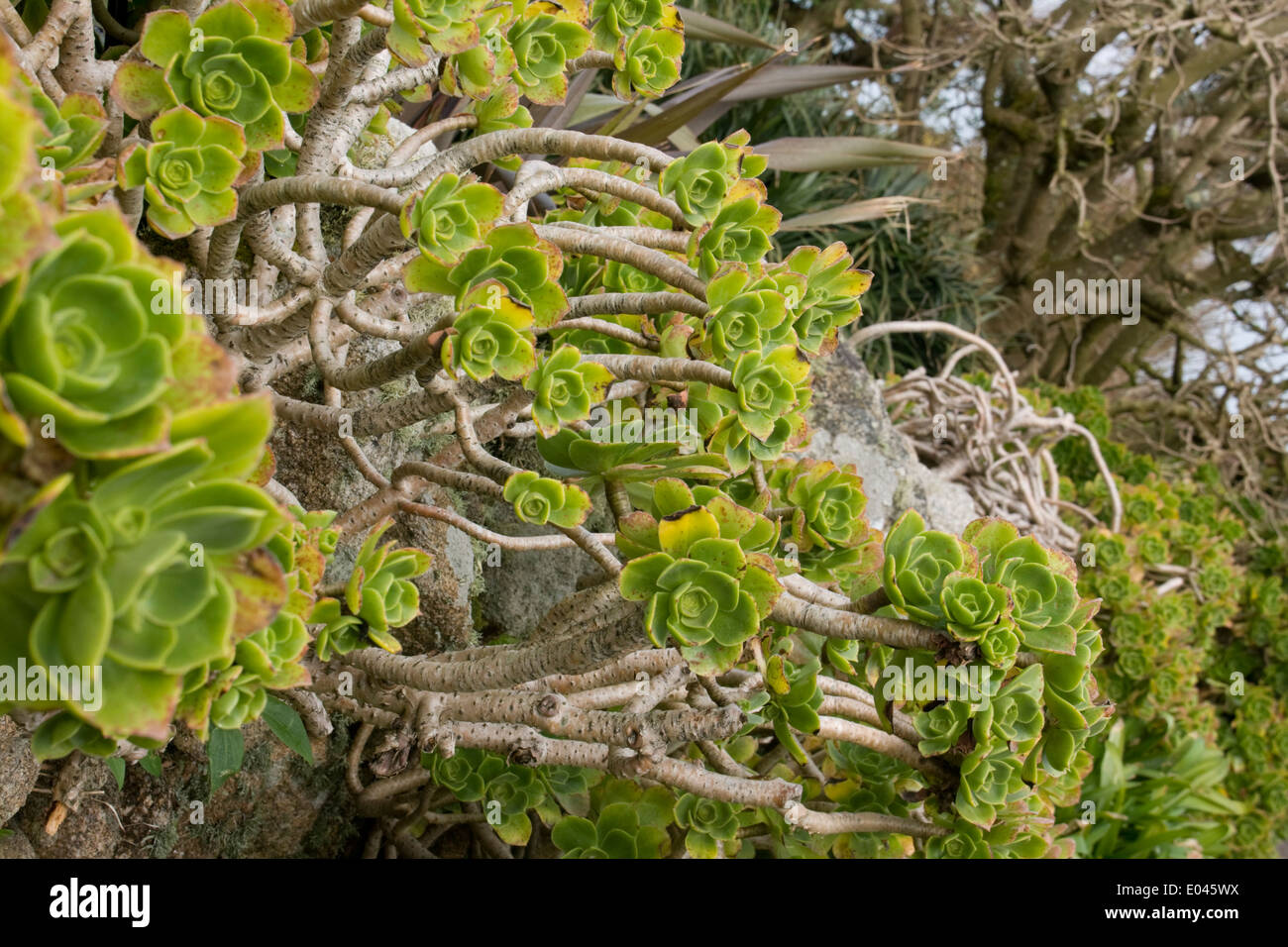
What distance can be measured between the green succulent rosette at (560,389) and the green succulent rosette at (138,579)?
38 centimetres

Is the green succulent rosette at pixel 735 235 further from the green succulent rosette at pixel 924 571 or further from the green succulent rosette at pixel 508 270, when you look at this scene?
the green succulent rosette at pixel 924 571

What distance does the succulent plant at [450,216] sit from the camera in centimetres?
73

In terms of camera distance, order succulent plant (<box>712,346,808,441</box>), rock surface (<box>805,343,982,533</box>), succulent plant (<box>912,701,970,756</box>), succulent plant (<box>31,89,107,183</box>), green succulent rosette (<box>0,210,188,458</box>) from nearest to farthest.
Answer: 1. green succulent rosette (<box>0,210,188,458</box>)
2. succulent plant (<box>31,89,107,183</box>)
3. succulent plant (<box>712,346,808,441</box>)
4. succulent plant (<box>912,701,970,756</box>)
5. rock surface (<box>805,343,982,533</box>)

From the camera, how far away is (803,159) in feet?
6.34

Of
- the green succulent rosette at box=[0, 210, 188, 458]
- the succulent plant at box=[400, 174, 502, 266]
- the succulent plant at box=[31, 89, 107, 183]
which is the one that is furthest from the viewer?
the succulent plant at box=[400, 174, 502, 266]

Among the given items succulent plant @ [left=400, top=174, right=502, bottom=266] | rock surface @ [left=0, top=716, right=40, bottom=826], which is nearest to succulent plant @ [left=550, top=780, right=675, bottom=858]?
rock surface @ [left=0, top=716, right=40, bottom=826]

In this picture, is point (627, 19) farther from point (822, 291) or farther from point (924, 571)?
point (924, 571)

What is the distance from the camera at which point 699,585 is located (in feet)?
2.56

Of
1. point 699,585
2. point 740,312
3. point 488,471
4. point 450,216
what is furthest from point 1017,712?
point 450,216

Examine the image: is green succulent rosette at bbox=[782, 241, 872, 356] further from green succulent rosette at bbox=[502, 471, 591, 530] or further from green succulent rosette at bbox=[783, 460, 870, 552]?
green succulent rosette at bbox=[502, 471, 591, 530]

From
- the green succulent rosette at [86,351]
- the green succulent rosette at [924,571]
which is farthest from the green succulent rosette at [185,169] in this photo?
the green succulent rosette at [924,571]

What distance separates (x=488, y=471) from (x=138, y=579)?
1.84ft

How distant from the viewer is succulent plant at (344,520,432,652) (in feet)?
2.71
